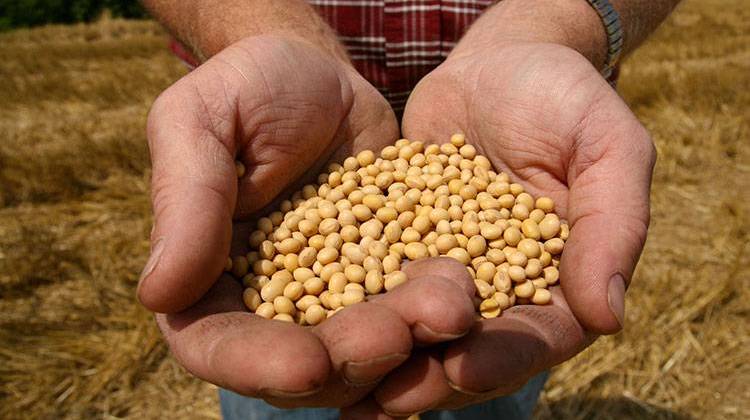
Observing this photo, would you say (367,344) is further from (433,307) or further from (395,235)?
(395,235)

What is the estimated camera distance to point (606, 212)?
173 cm

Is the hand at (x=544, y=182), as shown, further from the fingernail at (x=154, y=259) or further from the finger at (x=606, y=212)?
the fingernail at (x=154, y=259)

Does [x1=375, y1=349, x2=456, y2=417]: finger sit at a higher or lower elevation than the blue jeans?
higher

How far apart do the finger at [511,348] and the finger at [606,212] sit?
65 mm

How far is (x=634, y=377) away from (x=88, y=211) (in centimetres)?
429

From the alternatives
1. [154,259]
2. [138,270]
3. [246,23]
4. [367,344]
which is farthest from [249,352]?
[138,270]

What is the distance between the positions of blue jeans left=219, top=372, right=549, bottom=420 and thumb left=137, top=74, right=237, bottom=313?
3.56 ft

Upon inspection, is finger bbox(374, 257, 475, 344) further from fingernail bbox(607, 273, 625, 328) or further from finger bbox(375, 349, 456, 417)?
fingernail bbox(607, 273, 625, 328)

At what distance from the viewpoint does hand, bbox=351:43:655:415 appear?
4.77 ft

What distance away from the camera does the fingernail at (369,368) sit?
1329mm

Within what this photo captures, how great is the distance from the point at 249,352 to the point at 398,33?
5.45ft

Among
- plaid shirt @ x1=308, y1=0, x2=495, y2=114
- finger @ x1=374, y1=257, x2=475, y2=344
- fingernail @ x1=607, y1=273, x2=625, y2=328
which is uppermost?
plaid shirt @ x1=308, y1=0, x2=495, y2=114

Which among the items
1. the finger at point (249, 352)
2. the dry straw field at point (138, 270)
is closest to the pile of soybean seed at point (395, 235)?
the finger at point (249, 352)

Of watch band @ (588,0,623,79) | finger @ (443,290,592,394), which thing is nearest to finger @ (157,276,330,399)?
finger @ (443,290,592,394)
